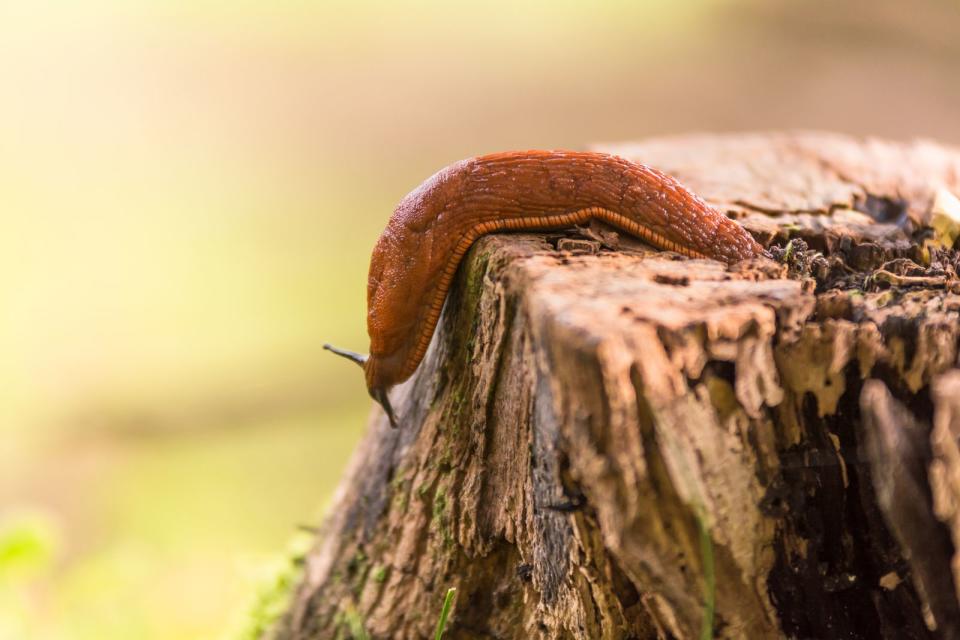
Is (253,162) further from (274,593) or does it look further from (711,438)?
(711,438)

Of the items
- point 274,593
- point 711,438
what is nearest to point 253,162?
point 274,593

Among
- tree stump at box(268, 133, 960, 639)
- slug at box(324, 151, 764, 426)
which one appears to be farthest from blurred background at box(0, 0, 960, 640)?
tree stump at box(268, 133, 960, 639)

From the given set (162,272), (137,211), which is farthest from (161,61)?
(162,272)

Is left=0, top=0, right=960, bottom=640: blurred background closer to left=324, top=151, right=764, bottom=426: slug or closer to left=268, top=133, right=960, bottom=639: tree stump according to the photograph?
left=324, top=151, right=764, bottom=426: slug

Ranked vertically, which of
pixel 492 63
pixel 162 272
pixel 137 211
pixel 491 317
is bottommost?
pixel 162 272

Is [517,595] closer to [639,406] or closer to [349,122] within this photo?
[639,406]
